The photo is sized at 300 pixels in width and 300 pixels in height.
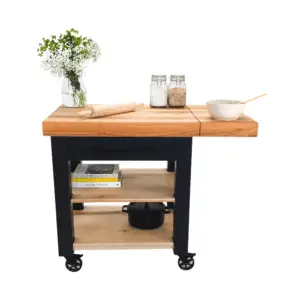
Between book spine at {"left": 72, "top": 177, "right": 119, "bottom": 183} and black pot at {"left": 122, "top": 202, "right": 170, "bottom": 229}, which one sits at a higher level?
book spine at {"left": 72, "top": 177, "right": 119, "bottom": 183}

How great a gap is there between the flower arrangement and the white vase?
1.2 inches

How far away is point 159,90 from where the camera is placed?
2756 mm

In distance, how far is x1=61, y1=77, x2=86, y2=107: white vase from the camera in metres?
2.76

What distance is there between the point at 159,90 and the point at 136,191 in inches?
27.5

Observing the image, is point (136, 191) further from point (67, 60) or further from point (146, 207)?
point (67, 60)

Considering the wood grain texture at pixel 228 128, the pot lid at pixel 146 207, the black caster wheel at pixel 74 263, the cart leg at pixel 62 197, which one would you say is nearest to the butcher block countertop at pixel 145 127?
the wood grain texture at pixel 228 128

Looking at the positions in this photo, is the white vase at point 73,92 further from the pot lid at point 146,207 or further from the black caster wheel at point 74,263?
the black caster wheel at point 74,263

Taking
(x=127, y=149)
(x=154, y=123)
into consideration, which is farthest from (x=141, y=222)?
(x=154, y=123)

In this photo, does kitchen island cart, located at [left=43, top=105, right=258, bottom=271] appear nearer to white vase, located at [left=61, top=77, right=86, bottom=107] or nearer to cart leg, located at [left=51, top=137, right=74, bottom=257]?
cart leg, located at [left=51, top=137, right=74, bottom=257]

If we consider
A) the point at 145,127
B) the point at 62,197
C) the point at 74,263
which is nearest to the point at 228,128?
Answer: the point at 145,127

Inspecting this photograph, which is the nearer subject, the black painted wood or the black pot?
the black painted wood

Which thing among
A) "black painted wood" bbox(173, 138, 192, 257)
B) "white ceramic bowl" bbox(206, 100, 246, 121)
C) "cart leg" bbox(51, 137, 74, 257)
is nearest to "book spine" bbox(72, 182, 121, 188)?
"cart leg" bbox(51, 137, 74, 257)

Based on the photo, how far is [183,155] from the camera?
2434mm

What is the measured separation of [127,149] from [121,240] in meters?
0.65
